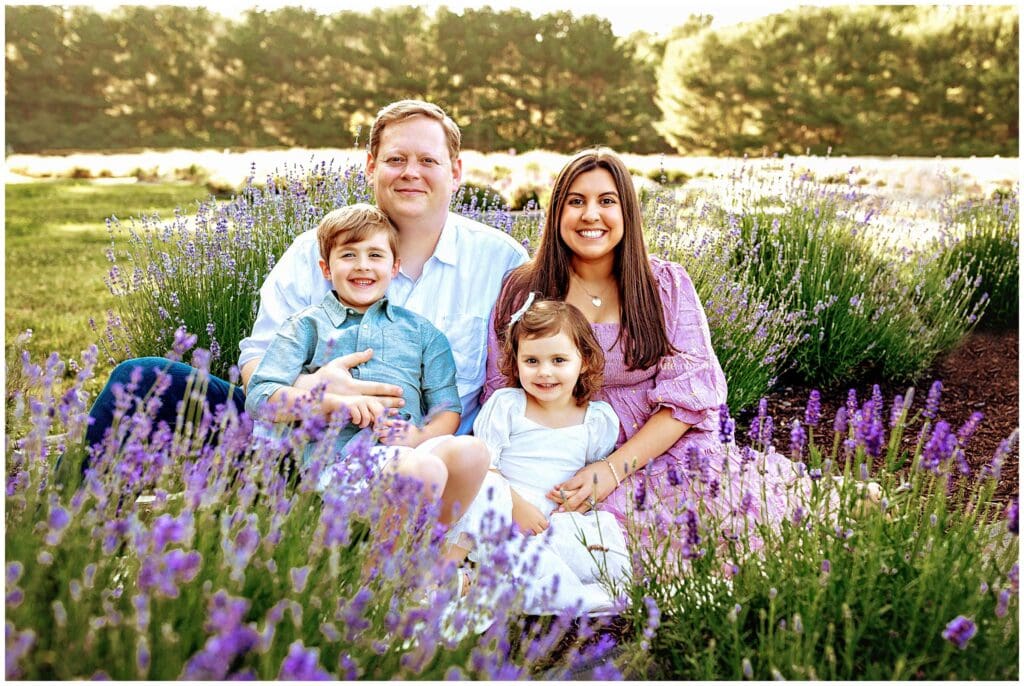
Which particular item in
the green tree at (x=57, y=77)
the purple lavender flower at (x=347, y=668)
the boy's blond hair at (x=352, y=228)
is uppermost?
the green tree at (x=57, y=77)

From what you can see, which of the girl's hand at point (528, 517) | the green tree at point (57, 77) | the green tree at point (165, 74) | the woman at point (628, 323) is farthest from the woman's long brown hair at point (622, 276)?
the green tree at point (165, 74)

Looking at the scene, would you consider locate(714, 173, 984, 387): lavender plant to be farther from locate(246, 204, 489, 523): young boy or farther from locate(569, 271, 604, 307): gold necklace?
locate(246, 204, 489, 523): young boy

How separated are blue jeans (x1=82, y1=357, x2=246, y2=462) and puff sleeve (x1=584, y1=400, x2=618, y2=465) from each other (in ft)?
3.69

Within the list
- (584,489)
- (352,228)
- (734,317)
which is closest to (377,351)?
(352,228)

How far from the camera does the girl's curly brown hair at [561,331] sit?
2.82m

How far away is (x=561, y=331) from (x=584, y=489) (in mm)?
492

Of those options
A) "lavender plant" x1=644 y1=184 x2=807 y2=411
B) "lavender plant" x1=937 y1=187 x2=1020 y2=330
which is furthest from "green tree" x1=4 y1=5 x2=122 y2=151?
"lavender plant" x1=937 y1=187 x2=1020 y2=330

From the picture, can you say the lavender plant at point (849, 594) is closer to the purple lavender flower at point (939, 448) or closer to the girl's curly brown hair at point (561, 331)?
the purple lavender flower at point (939, 448)

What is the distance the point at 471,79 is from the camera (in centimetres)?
2573

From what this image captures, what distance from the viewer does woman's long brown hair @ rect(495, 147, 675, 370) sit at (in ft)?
9.86

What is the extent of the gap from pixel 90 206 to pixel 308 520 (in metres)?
13.2

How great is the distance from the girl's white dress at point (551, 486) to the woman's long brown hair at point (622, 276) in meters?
0.25

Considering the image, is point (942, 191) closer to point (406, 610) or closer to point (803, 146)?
point (406, 610)

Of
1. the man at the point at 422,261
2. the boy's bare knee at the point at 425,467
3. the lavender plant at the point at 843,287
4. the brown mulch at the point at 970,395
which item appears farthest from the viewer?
the lavender plant at the point at 843,287
